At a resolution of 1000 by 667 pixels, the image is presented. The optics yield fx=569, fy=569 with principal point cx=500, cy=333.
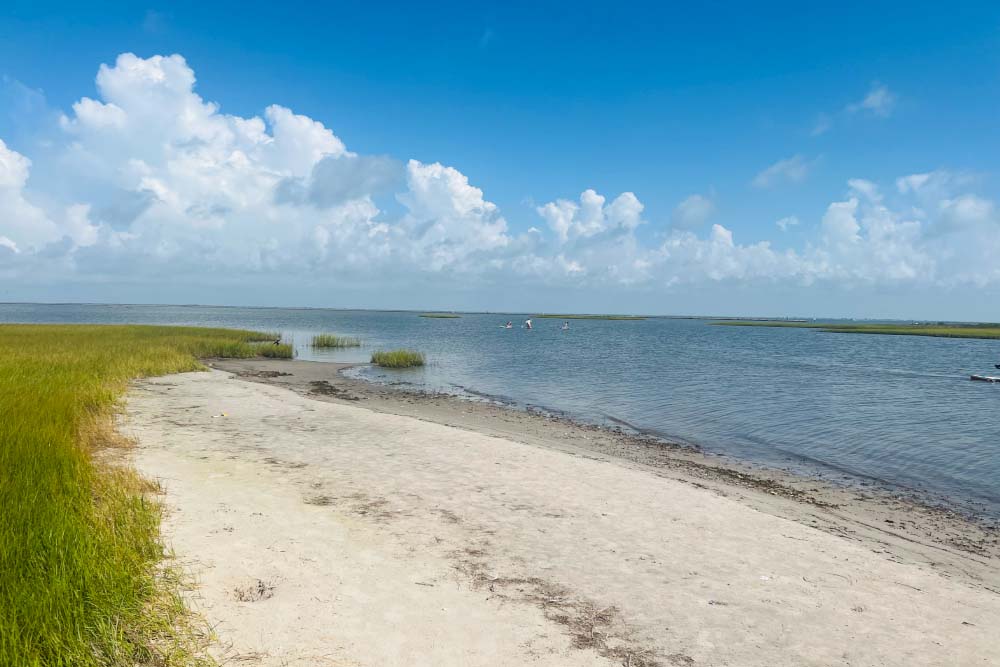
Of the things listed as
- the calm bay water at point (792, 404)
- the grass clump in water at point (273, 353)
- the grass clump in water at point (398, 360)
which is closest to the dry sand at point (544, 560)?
the calm bay water at point (792, 404)

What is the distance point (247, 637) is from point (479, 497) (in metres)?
5.83

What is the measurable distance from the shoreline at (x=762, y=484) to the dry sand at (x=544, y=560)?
0.10 meters

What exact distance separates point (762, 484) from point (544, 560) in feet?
29.4

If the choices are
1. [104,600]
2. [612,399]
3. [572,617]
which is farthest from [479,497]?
[612,399]

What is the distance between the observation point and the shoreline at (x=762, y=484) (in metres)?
10.7

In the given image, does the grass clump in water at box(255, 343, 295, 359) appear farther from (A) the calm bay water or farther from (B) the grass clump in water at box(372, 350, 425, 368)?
(B) the grass clump in water at box(372, 350, 425, 368)

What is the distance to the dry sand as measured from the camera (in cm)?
585

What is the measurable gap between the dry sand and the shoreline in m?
0.10

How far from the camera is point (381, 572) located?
7180 millimetres

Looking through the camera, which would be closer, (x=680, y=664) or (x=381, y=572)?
(x=680, y=664)

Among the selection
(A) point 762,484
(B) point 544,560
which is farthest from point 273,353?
(B) point 544,560

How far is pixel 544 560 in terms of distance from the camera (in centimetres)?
799

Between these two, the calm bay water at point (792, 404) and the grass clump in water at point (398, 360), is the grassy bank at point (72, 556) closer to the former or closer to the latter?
the calm bay water at point (792, 404)

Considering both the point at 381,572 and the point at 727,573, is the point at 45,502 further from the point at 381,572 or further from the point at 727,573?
the point at 727,573
